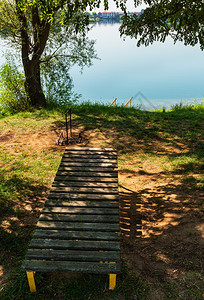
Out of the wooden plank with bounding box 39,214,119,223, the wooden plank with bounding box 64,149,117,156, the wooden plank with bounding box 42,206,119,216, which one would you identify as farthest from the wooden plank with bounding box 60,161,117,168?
the wooden plank with bounding box 39,214,119,223

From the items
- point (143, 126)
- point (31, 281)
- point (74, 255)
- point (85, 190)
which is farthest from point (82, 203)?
point (143, 126)

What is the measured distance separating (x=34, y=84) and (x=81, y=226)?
10305 millimetres

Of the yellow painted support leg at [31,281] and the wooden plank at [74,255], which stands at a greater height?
the wooden plank at [74,255]

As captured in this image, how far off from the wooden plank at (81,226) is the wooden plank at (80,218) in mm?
68

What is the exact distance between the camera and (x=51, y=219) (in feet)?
12.4

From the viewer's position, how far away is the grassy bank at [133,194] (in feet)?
11.0

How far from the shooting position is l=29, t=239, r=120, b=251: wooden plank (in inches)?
129

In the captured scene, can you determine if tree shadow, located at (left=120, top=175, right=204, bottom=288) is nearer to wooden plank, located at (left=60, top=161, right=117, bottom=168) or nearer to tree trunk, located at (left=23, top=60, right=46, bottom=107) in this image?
wooden plank, located at (left=60, top=161, right=117, bottom=168)

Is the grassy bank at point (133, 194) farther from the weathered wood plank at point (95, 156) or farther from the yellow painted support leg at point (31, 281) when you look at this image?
the weathered wood plank at point (95, 156)

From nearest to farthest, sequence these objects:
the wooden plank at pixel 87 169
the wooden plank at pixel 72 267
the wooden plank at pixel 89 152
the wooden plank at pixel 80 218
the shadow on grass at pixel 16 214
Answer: the wooden plank at pixel 72 267
the wooden plank at pixel 80 218
the shadow on grass at pixel 16 214
the wooden plank at pixel 87 169
the wooden plank at pixel 89 152

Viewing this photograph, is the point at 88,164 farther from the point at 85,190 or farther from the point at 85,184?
the point at 85,190

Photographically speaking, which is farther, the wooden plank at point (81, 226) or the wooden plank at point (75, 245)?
the wooden plank at point (81, 226)

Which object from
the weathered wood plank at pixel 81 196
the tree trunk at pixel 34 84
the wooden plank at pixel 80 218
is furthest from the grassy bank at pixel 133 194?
the tree trunk at pixel 34 84

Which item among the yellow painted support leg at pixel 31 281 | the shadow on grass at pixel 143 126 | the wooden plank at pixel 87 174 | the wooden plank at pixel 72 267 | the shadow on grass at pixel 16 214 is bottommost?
the shadow on grass at pixel 16 214
